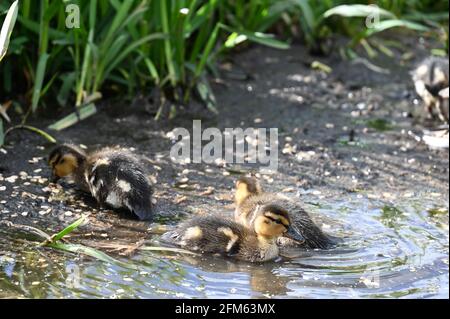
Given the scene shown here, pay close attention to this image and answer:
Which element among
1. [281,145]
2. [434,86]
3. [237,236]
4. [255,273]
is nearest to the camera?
[255,273]

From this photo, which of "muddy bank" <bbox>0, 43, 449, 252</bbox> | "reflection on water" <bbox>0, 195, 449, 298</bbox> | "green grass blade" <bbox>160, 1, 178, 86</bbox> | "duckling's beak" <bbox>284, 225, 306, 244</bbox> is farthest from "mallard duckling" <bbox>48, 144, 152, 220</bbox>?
"green grass blade" <bbox>160, 1, 178, 86</bbox>

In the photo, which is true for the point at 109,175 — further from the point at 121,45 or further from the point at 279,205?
the point at 121,45

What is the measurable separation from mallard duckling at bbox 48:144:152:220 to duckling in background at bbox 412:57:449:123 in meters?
2.91

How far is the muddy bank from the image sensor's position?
5.99m

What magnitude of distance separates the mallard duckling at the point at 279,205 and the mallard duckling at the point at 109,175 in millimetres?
533

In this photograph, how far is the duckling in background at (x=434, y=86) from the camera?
315 inches

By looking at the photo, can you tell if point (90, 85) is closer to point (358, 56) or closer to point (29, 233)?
point (29, 233)

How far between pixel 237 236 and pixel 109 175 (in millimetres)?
963

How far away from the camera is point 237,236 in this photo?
543 centimetres

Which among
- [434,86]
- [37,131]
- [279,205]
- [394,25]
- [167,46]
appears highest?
[394,25]

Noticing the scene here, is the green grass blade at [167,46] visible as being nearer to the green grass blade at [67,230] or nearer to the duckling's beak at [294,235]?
the duckling's beak at [294,235]

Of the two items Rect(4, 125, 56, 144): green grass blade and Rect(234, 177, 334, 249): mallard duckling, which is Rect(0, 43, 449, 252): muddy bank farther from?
Rect(234, 177, 334, 249): mallard duckling

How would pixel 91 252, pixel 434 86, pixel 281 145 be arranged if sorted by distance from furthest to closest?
pixel 434 86 → pixel 281 145 → pixel 91 252

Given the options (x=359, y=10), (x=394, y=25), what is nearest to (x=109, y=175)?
(x=359, y=10)
